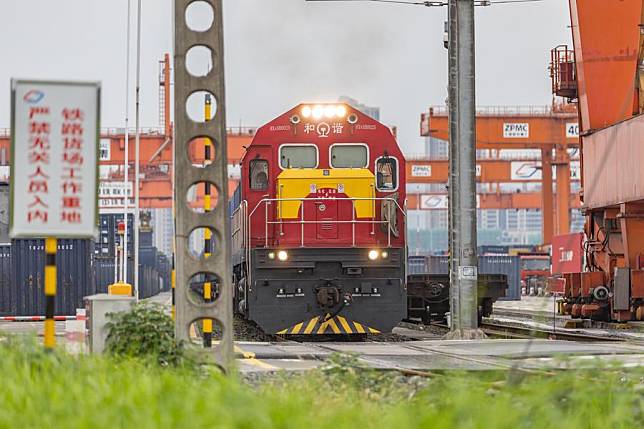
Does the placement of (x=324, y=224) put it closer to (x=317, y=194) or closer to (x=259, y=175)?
(x=317, y=194)

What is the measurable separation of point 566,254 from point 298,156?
2375 centimetres

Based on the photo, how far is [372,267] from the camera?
17219 mm

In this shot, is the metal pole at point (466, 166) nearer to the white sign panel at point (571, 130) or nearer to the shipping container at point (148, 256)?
the white sign panel at point (571, 130)

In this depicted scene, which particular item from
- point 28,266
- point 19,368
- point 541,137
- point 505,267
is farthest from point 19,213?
point 505,267

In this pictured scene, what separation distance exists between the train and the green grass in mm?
7769

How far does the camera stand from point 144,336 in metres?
9.03

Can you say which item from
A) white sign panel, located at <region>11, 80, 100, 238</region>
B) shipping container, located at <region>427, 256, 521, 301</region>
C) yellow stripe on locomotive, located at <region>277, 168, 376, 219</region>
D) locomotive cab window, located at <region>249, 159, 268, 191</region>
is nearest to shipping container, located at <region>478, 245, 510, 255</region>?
shipping container, located at <region>427, 256, 521, 301</region>

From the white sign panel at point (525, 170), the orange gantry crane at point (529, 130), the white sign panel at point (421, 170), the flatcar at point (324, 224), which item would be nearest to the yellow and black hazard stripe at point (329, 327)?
the flatcar at point (324, 224)

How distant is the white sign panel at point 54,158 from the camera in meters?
7.99

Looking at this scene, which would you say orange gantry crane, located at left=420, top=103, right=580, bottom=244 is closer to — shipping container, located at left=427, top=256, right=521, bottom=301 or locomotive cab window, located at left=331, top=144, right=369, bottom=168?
shipping container, located at left=427, top=256, right=521, bottom=301

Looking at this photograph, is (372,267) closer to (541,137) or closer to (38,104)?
(38,104)

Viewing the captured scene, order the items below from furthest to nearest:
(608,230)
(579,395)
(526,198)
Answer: (526,198) < (608,230) < (579,395)

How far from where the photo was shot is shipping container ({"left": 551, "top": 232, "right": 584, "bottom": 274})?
37750mm

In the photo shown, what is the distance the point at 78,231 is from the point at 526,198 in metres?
81.7
